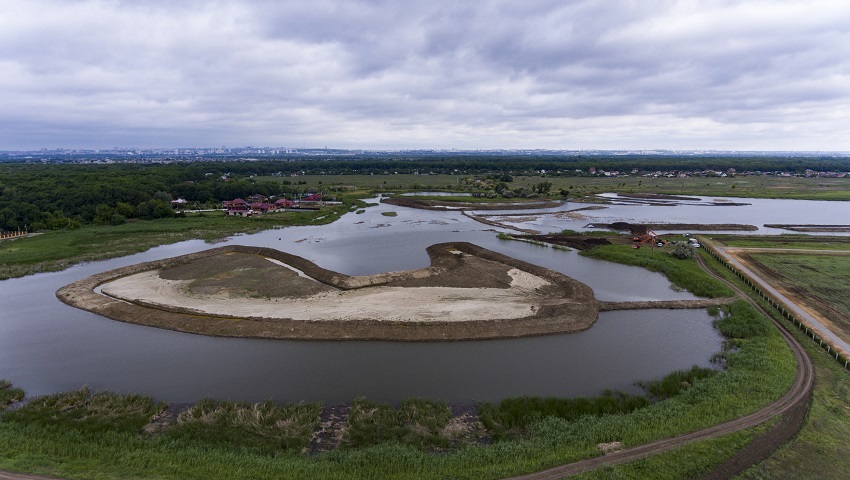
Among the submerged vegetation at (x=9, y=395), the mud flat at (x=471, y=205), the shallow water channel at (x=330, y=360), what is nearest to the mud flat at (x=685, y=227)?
the mud flat at (x=471, y=205)

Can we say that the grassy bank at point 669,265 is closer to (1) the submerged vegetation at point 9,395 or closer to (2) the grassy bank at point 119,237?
(1) the submerged vegetation at point 9,395

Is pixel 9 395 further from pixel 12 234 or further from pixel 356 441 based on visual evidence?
pixel 12 234

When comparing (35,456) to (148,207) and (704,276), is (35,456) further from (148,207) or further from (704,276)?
(148,207)

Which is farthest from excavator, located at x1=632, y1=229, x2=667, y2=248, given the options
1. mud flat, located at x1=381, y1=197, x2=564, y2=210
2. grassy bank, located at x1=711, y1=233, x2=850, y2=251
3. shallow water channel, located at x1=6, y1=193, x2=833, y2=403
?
mud flat, located at x1=381, y1=197, x2=564, y2=210

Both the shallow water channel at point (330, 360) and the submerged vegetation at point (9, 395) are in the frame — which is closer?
the submerged vegetation at point (9, 395)

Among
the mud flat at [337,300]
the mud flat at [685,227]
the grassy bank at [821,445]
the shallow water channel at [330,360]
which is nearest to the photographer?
the grassy bank at [821,445]

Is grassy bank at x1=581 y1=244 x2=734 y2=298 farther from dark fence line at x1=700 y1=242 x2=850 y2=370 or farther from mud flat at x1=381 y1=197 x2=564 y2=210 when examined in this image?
mud flat at x1=381 y1=197 x2=564 y2=210
